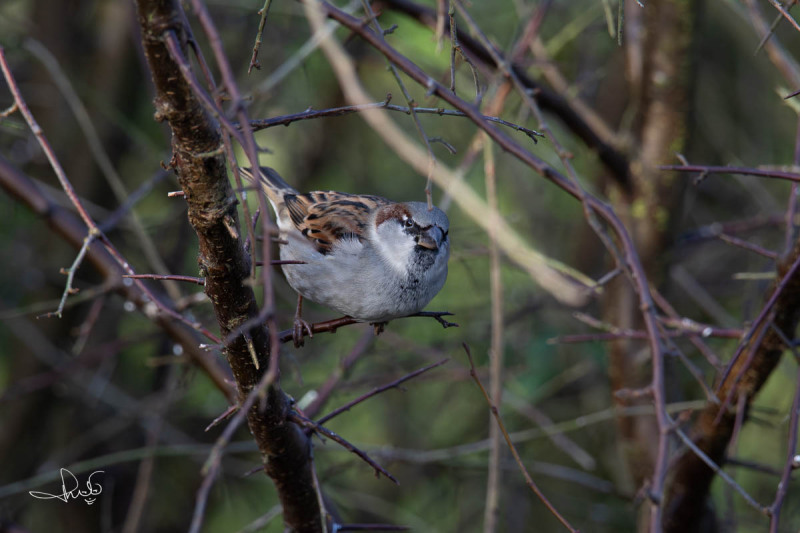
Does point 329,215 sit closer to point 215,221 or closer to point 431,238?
point 431,238

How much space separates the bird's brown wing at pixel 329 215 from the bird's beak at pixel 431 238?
28 cm

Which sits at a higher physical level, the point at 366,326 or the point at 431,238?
the point at 366,326

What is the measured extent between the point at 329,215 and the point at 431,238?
0.62 m

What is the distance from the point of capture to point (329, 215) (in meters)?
3.23

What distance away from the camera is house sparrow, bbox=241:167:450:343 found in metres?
2.66

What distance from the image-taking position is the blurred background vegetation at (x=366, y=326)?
15.0 feet

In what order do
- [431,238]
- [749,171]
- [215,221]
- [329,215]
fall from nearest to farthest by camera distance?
[215,221], [749,171], [431,238], [329,215]

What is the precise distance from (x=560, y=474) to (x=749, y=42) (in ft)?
12.0

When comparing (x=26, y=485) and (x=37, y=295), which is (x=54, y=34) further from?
(x=26, y=485)

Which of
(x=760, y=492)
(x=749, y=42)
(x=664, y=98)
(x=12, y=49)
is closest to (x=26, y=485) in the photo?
(x=12, y=49)

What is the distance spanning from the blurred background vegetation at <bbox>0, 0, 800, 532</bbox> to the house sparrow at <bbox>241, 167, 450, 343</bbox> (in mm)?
1153
